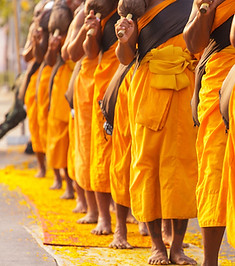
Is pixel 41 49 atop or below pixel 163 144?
below

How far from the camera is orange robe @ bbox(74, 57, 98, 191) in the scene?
6.77 m

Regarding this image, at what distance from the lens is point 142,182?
17.5 ft

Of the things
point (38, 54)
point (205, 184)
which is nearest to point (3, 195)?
point (38, 54)

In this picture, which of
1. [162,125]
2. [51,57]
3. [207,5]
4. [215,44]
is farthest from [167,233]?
[51,57]

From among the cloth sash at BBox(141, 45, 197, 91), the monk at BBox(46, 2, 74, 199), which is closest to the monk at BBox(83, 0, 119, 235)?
the cloth sash at BBox(141, 45, 197, 91)

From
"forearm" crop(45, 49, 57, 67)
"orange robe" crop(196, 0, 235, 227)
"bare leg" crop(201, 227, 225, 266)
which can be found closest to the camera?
"orange robe" crop(196, 0, 235, 227)

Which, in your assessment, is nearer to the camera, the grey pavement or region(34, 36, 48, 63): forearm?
the grey pavement

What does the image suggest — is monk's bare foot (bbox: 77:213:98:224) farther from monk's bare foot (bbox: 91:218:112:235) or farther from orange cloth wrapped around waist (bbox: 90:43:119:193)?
orange cloth wrapped around waist (bbox: 90:43:119:193)

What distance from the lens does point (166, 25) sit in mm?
5410

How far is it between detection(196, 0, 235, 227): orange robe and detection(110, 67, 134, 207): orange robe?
117 cm

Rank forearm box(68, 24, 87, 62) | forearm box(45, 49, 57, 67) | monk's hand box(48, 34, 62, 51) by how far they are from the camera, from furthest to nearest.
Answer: forearm box(45, 49, 57, 67) < monk's hand box(48, 34, 62, 51) < forearm box(68, 24, 87, 62)

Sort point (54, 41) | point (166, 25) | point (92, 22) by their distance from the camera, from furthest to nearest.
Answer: point (54, 41), point (92, 22), point (166, 25)

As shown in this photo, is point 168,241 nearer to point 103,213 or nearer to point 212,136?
point 103,213

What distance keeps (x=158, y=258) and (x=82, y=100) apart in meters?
1.84
